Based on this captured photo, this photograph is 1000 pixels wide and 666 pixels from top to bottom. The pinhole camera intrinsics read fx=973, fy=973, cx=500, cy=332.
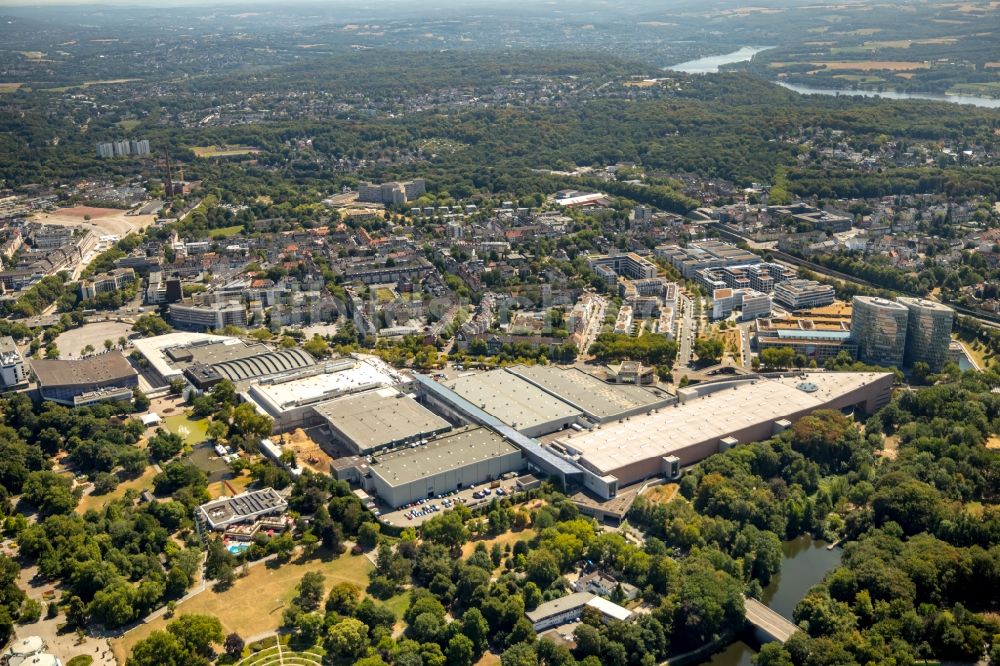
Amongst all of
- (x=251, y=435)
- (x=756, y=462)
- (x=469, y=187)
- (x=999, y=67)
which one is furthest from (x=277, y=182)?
(x=999, y=67)

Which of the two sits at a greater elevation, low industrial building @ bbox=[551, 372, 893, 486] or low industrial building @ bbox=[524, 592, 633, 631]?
low industrial building @ bbox=[551, 372, 893, 486]

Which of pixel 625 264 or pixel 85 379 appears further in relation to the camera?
pixel 625 264

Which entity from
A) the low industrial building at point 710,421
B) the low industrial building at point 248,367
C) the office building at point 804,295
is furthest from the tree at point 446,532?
the office building at point 804,295

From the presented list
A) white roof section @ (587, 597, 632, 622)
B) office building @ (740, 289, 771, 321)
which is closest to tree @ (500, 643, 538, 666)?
white roof section @ (587, 597, 632, 622)

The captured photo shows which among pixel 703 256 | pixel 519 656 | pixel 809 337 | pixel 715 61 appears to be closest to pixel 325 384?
pixel 519 656

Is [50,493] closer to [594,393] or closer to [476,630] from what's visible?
[476,630]

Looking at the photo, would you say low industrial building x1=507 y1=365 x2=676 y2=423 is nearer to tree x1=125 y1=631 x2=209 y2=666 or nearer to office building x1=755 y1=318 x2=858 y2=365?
office building x1=755 y1=318 x2=858 y2=365
